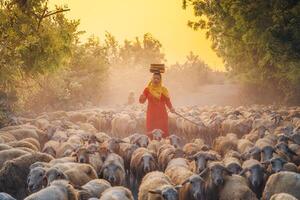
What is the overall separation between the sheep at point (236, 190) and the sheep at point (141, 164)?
2.75 m

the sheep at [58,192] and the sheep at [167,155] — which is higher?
the sheep at [58,192]

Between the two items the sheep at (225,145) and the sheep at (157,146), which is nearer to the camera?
the sheep at (157,146)

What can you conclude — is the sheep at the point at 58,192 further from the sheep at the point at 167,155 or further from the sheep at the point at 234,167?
the sheep at the point at 167,155

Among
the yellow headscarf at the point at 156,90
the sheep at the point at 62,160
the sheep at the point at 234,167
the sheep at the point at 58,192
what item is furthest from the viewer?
the yellow headscarf at the point at 156,90

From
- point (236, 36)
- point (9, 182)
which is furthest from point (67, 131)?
point (236, 36)

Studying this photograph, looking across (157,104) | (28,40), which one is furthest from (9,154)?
(28,40)

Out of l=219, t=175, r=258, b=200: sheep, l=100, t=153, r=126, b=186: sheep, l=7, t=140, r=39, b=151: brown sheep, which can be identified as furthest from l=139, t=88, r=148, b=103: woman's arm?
l=219, t=175, r=258, b=200: sheep

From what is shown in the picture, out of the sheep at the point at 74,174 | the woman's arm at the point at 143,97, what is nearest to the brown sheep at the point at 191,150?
the sheep at the point at 74,174

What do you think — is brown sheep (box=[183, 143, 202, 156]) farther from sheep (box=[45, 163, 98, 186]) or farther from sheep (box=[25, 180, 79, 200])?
sheep (box=[25, 180, 79, 200])

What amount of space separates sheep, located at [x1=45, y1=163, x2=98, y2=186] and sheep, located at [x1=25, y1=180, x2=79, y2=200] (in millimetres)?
727

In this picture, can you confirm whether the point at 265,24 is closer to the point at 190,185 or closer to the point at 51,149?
the point at 51,149

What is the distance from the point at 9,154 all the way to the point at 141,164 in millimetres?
3323

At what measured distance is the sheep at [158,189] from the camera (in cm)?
851

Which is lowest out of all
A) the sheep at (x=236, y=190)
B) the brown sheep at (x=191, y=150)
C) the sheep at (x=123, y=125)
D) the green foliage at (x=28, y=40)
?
the sheep at (x=123, y=125)
